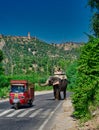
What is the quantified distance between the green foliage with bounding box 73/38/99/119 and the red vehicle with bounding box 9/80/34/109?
455 inches

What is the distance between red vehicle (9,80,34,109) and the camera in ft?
114

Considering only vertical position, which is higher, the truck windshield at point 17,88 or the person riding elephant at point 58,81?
the person riding elephant at point 58,81

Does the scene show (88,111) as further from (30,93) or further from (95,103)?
(30,93)

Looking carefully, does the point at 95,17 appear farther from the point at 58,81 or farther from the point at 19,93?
the point at 58,81

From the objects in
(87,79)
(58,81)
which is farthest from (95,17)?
(58,81)

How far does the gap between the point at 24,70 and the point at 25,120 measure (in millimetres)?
Result: 167162

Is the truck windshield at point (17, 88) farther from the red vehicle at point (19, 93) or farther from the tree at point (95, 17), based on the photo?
the tree at point (95, 17)

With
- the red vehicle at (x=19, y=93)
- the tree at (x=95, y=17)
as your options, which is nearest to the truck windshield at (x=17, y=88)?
the red vehicle at (x=19, y=93)

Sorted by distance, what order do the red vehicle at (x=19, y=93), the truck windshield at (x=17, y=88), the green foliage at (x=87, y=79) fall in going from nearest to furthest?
the green foliage at (x=87, y=79)
the red vehicle at (x=19, y=93)
the truck windshield at (x=17, y=88)

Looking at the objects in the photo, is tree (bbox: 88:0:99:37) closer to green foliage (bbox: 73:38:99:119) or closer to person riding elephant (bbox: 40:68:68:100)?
green foliage (bbox: 73:38:99:119)

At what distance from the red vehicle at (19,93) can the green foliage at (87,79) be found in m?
11.5

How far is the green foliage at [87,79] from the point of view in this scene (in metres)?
22.1

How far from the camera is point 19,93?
35031mm

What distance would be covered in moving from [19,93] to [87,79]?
519 inches
